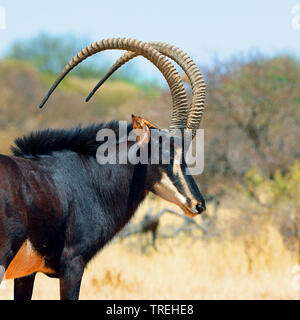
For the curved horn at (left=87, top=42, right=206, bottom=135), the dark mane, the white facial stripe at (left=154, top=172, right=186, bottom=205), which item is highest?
the curved horn at (left=87, top=42, right=206, bottom=135)

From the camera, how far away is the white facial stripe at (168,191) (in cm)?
576

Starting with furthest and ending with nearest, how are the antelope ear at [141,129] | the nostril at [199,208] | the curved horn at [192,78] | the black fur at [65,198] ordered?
the curved horn at [192,78], the antelope ear at [141,129], the nostril at [199,208], the black fur at [65,198]

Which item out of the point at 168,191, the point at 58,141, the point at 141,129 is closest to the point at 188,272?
the point at 168,191

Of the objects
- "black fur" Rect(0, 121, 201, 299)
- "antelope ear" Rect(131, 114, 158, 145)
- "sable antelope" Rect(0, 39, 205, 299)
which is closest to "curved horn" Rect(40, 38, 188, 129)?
"sable antelope" Rect(0, 39, 205, 299)

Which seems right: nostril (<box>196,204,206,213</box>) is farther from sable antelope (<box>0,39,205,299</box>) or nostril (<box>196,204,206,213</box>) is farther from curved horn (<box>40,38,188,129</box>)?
curved horn (<box>40,38,188,129</box>)

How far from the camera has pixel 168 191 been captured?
5.83 m

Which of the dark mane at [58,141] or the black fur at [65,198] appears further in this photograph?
the dark mane at [58,141]

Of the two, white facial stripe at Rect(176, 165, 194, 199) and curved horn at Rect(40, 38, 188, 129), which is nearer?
white facial stripe at Rect(176, 165, 194, 199)

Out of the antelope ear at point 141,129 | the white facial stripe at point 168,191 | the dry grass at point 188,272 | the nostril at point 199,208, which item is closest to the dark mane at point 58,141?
the antelope ear at point 141,129

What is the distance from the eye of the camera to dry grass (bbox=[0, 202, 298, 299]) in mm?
8422

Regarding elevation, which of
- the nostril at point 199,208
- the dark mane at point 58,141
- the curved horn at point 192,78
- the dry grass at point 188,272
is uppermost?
the curved horn at point 192,78

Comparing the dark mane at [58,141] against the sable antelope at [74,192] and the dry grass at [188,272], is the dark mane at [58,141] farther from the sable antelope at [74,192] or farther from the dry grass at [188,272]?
the dry grass at [188,272]

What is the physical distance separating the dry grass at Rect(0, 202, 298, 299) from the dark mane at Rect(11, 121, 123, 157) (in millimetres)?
1919
